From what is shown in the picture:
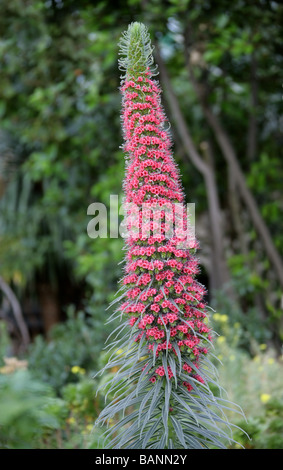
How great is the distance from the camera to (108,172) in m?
6.44

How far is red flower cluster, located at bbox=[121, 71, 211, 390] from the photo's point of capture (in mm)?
2029

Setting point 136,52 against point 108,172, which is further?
point 108,172

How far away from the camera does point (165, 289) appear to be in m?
2.03

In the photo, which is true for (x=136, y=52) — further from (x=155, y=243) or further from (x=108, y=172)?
(x=108, y=172)

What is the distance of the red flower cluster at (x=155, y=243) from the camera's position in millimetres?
2029

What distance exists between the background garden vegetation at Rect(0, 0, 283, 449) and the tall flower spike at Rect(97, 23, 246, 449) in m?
1.24

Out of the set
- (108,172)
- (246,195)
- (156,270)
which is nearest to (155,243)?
(156,270)

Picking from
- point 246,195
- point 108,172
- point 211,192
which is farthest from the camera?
point 108,172

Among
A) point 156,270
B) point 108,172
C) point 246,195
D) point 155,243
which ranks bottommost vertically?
point 156,270

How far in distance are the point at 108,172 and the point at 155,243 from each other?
14.7 feet

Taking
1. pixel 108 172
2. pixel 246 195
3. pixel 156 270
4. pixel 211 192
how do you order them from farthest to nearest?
pixel 108 172 < pixel 211 192 < pixel 246 195 < pixel 156 270

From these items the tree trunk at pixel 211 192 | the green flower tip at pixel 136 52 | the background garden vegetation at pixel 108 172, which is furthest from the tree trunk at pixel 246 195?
the green flower tip at pixel 136 52

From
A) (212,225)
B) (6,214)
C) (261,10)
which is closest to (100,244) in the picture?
(212,225)

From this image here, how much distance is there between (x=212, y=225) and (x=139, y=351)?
4279 millimetres
